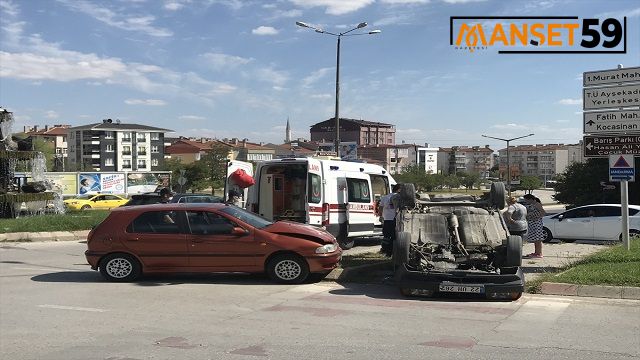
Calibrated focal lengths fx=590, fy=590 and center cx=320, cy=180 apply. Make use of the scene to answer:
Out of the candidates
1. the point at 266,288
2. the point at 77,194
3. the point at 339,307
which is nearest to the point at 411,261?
the point at 339,307

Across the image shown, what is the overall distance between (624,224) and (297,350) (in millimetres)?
9582

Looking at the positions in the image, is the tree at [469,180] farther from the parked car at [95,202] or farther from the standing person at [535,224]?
the standing person at [535,224]

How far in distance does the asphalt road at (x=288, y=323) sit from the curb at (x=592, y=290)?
222mm

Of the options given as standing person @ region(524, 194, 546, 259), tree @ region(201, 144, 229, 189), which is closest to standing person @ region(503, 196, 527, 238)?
standing person @ region(524, 194, 546, 259)

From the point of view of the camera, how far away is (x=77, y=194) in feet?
147

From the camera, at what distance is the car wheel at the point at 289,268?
1029 centimetres

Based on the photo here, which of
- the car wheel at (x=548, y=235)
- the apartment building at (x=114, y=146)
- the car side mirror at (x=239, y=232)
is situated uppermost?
the apartment building at (x=114, y=146)

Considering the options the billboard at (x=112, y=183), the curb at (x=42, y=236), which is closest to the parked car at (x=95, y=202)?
the billboard at (x=112, y=183)

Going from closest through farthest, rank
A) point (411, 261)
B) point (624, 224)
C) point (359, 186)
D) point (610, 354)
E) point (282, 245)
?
point (610, 354)
point (411, 261)
point (282, 245)
point (624, 224)
point (359, 186)

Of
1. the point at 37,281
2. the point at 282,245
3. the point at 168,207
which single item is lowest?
the point at 37,281

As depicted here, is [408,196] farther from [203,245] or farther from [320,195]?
[320,195]

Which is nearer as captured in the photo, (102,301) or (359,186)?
(102,301)

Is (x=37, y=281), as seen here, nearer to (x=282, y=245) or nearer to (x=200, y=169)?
(x=282, y=245)

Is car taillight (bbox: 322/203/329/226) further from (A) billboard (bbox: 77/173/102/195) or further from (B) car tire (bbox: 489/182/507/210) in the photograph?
(A) billboard (bbox: 77/173/102/195)
